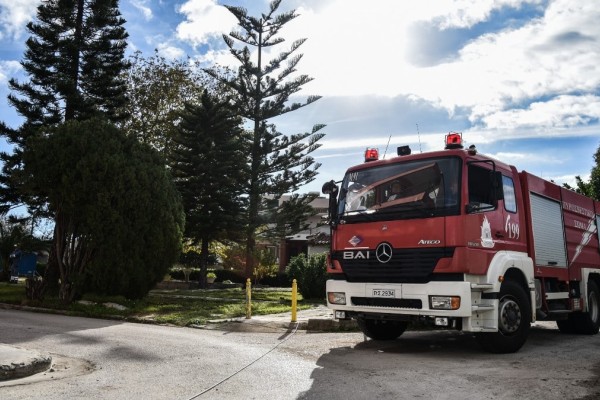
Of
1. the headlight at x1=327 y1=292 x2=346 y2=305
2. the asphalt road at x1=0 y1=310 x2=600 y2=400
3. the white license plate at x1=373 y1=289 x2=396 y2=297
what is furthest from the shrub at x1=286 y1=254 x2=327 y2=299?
the white license plate at x1=373 y1=289 x2=396 y2=297

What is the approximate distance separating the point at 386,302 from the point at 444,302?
2.81 feet

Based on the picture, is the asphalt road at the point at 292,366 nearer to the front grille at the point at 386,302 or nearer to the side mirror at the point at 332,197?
the front grille at the point at 386,302

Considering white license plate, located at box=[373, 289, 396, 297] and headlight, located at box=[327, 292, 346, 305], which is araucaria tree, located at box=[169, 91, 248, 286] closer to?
headlight, located at box=[327, 292, 346, 305]

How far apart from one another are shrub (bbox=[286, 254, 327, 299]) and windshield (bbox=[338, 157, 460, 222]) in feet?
32.3

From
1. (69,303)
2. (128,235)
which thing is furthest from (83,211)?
(69,303)

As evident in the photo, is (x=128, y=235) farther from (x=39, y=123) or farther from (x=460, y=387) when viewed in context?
(x=39, y=123)

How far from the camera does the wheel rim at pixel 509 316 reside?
24.6 ft

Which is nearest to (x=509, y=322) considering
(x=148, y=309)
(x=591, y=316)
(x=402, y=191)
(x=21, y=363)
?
(x=402, y=191)

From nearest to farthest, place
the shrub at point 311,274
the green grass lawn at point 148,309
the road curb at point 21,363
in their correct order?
the road curb at point 21,363 < the green grass lawn at point 148,309 < the shrub at point 311,274

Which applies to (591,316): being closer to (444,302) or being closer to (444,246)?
(444,302)

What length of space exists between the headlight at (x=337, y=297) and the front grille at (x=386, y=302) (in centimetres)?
18

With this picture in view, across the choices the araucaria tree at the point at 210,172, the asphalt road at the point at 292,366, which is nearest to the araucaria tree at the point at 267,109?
the araucaria tree at the point at 210,172

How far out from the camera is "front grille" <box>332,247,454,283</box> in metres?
7.12

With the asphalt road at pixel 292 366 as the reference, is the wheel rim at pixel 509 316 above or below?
above
